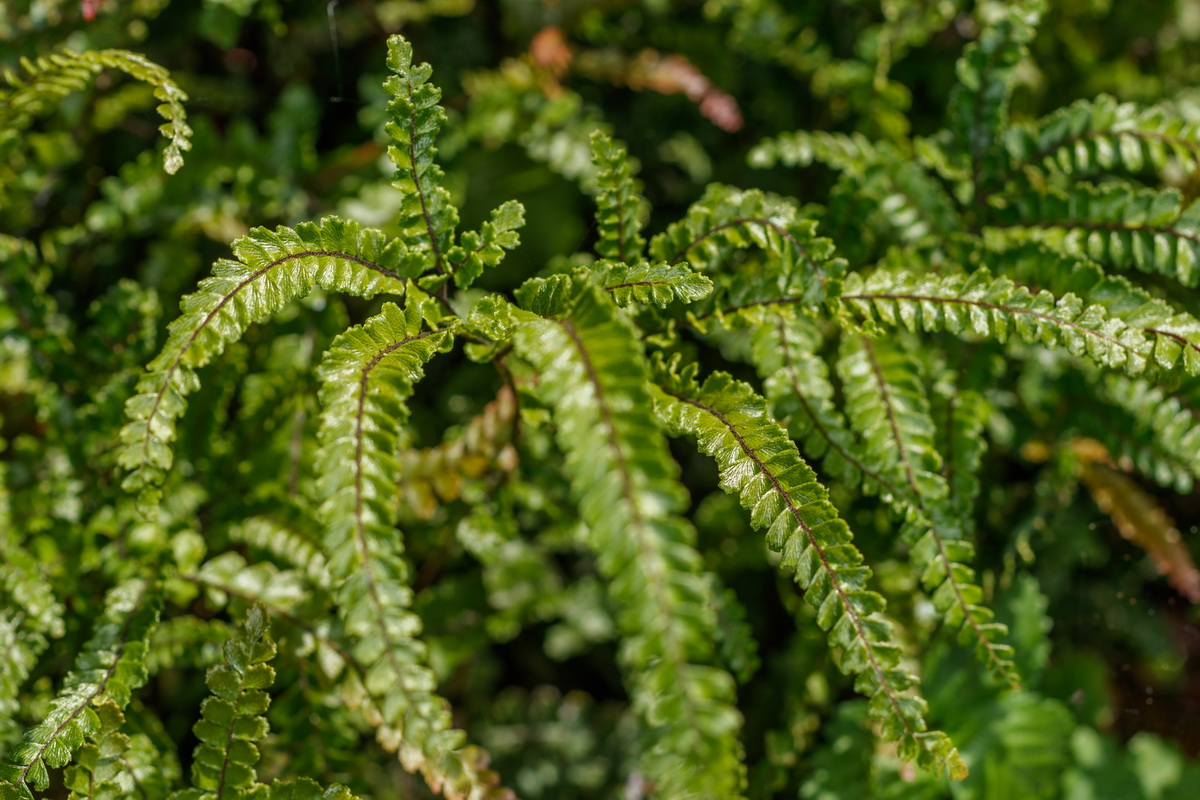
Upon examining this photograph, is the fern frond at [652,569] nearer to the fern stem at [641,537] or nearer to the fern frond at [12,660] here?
the fern stem at [641,537]

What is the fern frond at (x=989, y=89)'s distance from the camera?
4.98 feet

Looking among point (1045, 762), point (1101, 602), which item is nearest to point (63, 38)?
point (1045, 762)

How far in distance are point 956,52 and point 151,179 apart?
214 cm

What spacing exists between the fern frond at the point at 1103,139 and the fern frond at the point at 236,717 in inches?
65.5

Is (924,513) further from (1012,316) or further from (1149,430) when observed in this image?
(1149,430)

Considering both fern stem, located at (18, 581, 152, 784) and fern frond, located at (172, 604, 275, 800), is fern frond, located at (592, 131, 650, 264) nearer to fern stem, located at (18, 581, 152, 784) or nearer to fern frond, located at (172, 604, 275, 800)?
fern frond, located at (172, 604, 275, 800)

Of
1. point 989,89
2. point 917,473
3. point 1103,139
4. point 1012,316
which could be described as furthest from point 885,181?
point 917,473

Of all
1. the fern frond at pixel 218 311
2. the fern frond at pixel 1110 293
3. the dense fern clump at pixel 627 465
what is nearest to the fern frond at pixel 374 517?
the dense fern clump at pixel 627 465

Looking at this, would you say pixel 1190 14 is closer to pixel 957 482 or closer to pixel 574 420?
pixel 957 482

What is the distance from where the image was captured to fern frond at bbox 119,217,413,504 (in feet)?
3.54

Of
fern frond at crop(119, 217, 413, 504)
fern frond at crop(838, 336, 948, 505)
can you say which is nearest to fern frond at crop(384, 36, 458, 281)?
fern frond at crop(119, 217, 413, 504)

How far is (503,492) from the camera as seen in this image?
1.69 m

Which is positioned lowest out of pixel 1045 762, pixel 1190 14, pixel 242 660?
pixel 1045 762

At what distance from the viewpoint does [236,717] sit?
121 centimetres
